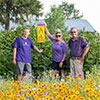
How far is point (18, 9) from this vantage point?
2984cm

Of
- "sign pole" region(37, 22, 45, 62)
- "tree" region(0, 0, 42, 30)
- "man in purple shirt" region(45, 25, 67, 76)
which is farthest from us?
"tree" region(0, 0, 42, 30)

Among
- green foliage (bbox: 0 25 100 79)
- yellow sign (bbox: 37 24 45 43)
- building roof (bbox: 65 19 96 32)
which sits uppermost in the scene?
building roof (bbox: 65 19 96 32)

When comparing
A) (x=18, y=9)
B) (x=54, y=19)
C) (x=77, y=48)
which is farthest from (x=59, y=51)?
(x=54, y=19)

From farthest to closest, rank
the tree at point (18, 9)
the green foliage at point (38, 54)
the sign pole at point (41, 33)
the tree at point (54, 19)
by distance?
1. the tree at point (54, 19)
2. the tree at point (18, 9)
3. the green foliage at point (38, 54)
4. the sign pole at point (41, 33)

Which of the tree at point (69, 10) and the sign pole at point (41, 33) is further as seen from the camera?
the tree at point (69, 10)

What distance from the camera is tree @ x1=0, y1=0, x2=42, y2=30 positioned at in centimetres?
2859

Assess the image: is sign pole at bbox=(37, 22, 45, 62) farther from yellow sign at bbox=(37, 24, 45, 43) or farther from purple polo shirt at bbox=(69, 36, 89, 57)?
purple polo shirt at bbox=(69, 36, 89, 57)

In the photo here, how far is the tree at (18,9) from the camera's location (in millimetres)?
28594

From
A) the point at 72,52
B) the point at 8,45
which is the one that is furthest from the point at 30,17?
the point at 72,52

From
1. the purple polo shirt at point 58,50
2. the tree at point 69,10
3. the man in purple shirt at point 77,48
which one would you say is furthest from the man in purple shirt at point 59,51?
the tree at point 69,10

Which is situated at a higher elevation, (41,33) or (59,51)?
(41,33)

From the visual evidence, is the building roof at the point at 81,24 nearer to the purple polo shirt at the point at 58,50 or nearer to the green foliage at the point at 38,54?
the green foliage at the point at 38,54

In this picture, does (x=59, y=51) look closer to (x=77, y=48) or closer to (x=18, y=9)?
(x=77, y=48)

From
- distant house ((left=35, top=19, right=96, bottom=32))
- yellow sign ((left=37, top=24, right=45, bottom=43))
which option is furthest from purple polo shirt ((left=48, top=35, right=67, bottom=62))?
distant house ((left=35, top=19, right=96, bottom=32))
